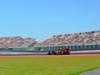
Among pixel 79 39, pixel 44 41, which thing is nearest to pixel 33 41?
pixel 44 41

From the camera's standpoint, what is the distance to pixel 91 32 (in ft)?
549

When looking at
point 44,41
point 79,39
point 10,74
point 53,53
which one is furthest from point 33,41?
point 10,74

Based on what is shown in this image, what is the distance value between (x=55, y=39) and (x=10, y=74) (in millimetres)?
167224

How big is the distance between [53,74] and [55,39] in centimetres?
16759

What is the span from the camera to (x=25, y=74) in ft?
52.7

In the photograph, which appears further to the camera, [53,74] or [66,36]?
[66,36]

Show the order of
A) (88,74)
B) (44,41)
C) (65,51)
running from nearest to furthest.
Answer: (88,74) < (65,51) < (44,41)

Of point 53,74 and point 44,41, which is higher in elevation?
point 44,41

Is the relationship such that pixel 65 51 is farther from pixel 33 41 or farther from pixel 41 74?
pixel 33 41

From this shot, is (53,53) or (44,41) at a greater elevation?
(44,41)

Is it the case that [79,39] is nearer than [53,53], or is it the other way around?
[53,53]

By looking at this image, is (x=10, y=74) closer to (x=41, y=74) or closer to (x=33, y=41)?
(x=41, y=74)

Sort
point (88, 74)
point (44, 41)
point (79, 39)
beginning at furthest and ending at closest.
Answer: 1. point (44, 41)
2. point (79, 39)
3. point (88, 74)

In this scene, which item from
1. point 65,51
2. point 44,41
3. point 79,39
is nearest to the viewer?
point 65,51
